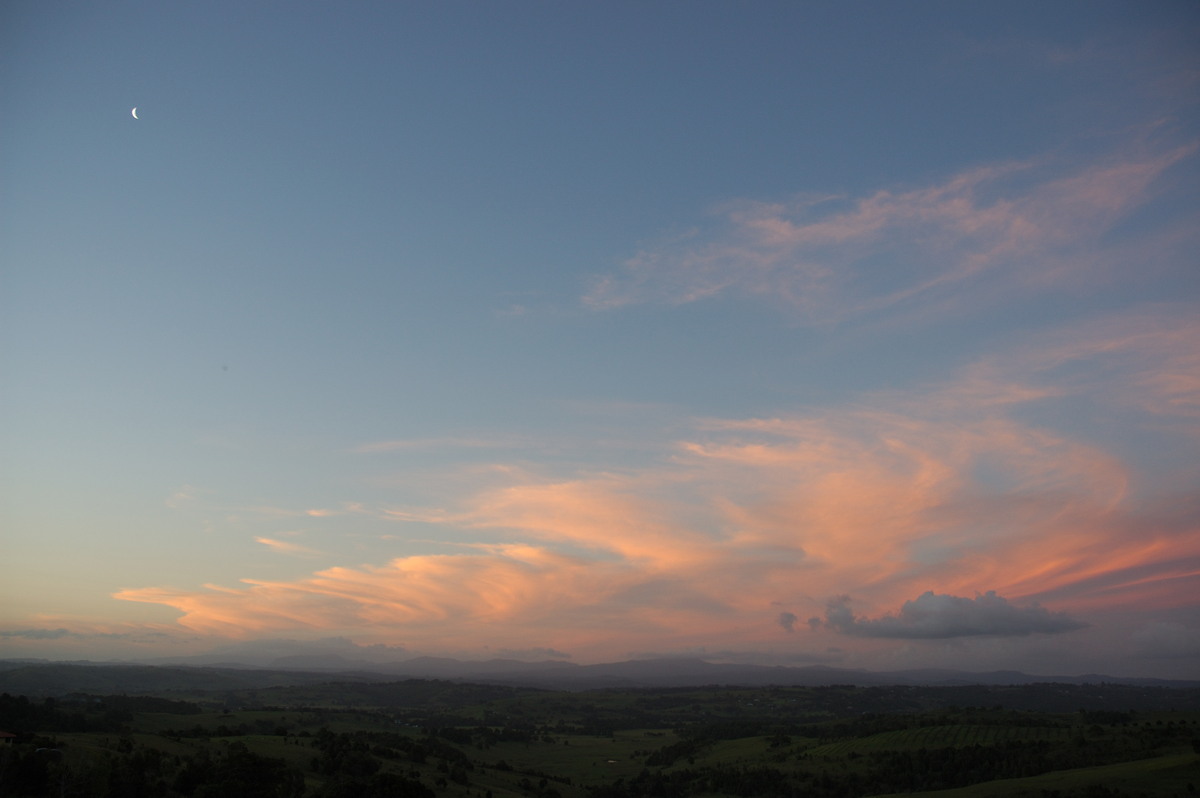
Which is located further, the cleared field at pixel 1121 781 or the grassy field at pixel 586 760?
the cleared field at pixel 1121 781

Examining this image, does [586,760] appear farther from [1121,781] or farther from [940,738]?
[1121,781]

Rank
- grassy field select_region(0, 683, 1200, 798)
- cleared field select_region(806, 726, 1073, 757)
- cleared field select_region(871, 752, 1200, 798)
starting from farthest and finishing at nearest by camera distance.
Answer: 1. cleared field select_region(806, 726, 1073, 757)
2. cleared field select_region(871, 752, 1200, 798)
3. grassy field select_region(0, 683, 1200, 798)

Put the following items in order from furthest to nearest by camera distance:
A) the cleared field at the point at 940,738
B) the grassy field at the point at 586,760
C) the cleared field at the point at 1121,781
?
the cleared field at the point at 940,738, the cleared field at the point at 1121,781, the grassy field at the point at 586,760

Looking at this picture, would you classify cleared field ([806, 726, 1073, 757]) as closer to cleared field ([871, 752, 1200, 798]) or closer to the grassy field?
the grassy field

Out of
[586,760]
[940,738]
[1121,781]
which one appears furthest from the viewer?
[586,760]

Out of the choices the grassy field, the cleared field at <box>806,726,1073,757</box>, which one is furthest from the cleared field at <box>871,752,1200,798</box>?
the cleared field at <box>806,726,1073,757</box>

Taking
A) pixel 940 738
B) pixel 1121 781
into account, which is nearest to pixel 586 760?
pixel 940 738

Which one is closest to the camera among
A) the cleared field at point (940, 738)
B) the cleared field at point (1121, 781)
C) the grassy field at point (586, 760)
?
the grassy field at point (586, 760)

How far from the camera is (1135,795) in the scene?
7688 centimetres

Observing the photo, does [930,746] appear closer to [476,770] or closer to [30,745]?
[476,770]

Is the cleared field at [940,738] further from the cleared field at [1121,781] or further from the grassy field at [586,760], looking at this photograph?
the cleared field at [1121,781]

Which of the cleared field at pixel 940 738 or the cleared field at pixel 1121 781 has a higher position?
the cleared field at pixel 1121 781

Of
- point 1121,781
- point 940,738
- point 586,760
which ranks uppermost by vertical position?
point 1121,781

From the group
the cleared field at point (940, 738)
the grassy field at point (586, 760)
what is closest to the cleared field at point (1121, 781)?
the grassy field at point (586, 760)
